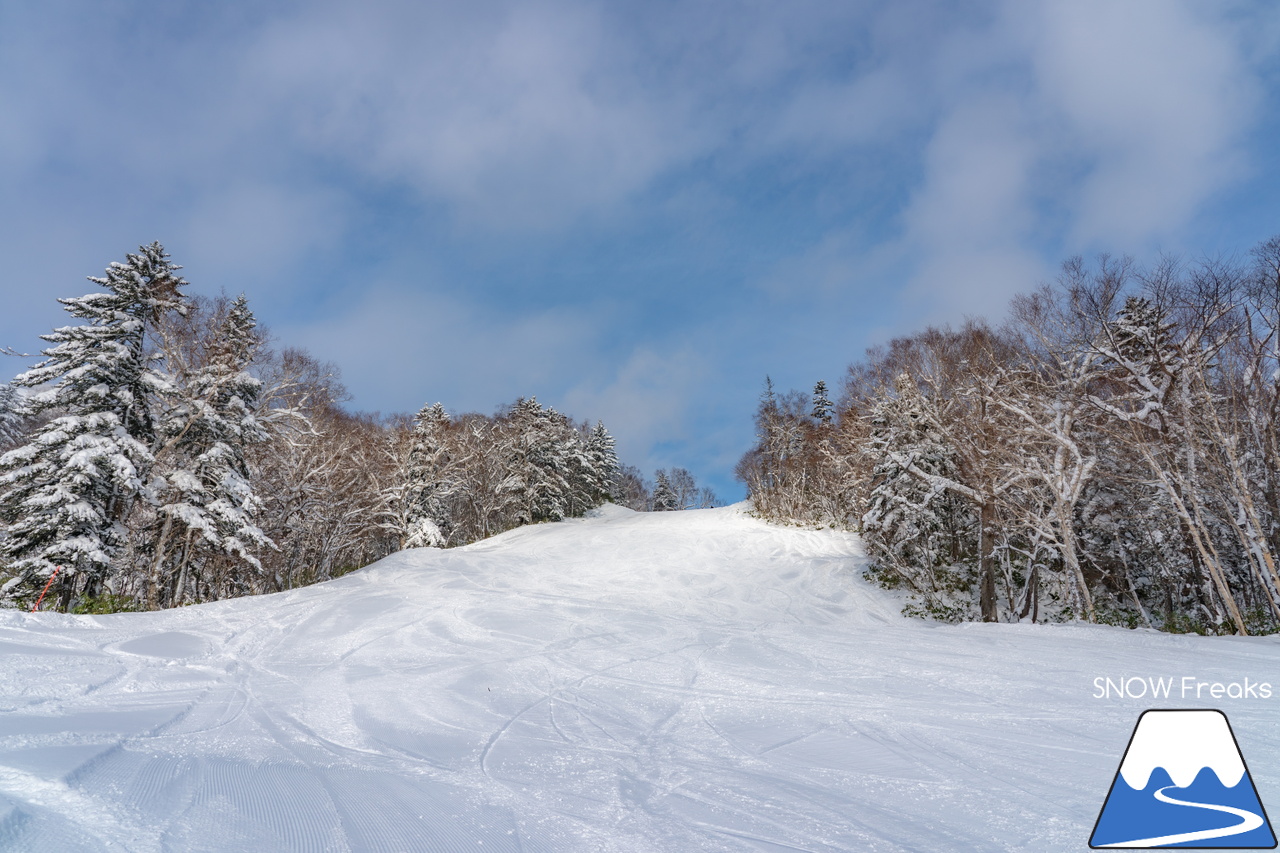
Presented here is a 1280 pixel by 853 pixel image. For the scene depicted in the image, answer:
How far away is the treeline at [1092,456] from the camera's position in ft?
31.6

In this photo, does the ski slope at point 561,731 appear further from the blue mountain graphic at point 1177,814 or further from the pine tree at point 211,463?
the pine tree at point 211,463

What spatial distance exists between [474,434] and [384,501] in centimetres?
838

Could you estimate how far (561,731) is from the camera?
4156 millimetres

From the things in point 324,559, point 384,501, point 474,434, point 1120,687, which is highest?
point 474,434

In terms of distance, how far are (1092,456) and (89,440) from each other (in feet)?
62.7

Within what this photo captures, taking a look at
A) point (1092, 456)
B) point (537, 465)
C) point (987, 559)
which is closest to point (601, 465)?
point (537, 465)

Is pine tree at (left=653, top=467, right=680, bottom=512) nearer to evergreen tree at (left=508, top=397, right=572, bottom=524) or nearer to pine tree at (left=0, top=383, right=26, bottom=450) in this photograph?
evergreen tree at (left=508, top=397, right=572, bottom=524)

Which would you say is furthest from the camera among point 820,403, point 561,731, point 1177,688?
point 820,403

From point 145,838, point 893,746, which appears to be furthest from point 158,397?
point 893,746

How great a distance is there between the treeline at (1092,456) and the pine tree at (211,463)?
1556 cm

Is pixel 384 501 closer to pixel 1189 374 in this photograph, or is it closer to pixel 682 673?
pixel 682 673

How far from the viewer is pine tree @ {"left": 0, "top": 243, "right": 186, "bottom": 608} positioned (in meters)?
10.5

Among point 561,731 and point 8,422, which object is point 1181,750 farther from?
point 8,422

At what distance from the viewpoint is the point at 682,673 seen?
607cm
